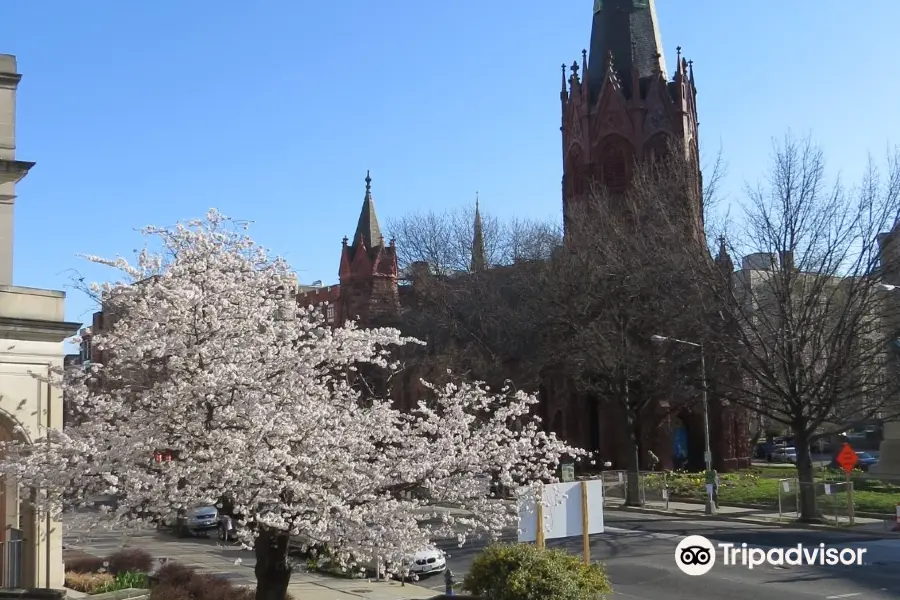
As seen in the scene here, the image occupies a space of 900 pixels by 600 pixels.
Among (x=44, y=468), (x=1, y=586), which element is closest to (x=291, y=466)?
(x=44, y=468)

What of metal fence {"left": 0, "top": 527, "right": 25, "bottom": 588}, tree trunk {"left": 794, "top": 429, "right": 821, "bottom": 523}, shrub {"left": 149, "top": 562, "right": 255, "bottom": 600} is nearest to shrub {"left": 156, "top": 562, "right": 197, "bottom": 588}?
shrub {"left": 149, "top": 562, "right": 255, "bottom": 600}

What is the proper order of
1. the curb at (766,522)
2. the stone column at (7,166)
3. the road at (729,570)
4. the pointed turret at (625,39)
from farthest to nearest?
the pointed turret at (625,39), the curb at (766,522), the road at (729,570), the stone column at (7,166)

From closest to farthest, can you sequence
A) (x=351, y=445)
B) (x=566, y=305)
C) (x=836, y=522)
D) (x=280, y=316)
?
1. (x=351, y=445)
2. (x=280, y=316)
3. (x=836, y=522)
4. (x=566, y=305)

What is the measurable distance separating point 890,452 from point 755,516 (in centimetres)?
1856

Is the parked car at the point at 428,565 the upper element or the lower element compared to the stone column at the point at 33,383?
lower

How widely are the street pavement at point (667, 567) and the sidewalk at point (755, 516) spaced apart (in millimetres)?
730

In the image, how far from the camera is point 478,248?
55781 mm

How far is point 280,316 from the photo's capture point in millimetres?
14938

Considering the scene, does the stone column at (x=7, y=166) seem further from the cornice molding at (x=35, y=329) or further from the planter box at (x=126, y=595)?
the planter box at (x=126, y=595)

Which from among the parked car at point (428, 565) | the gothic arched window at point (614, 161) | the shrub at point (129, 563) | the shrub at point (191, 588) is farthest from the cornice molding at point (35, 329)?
the gothic arched window at point (614, 161)

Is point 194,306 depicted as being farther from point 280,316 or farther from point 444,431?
point 444,431

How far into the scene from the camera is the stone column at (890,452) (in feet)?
157

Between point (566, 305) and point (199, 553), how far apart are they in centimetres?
1906

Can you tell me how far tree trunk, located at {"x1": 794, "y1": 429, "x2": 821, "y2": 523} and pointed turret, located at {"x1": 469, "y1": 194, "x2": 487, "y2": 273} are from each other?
21286 millimetres
